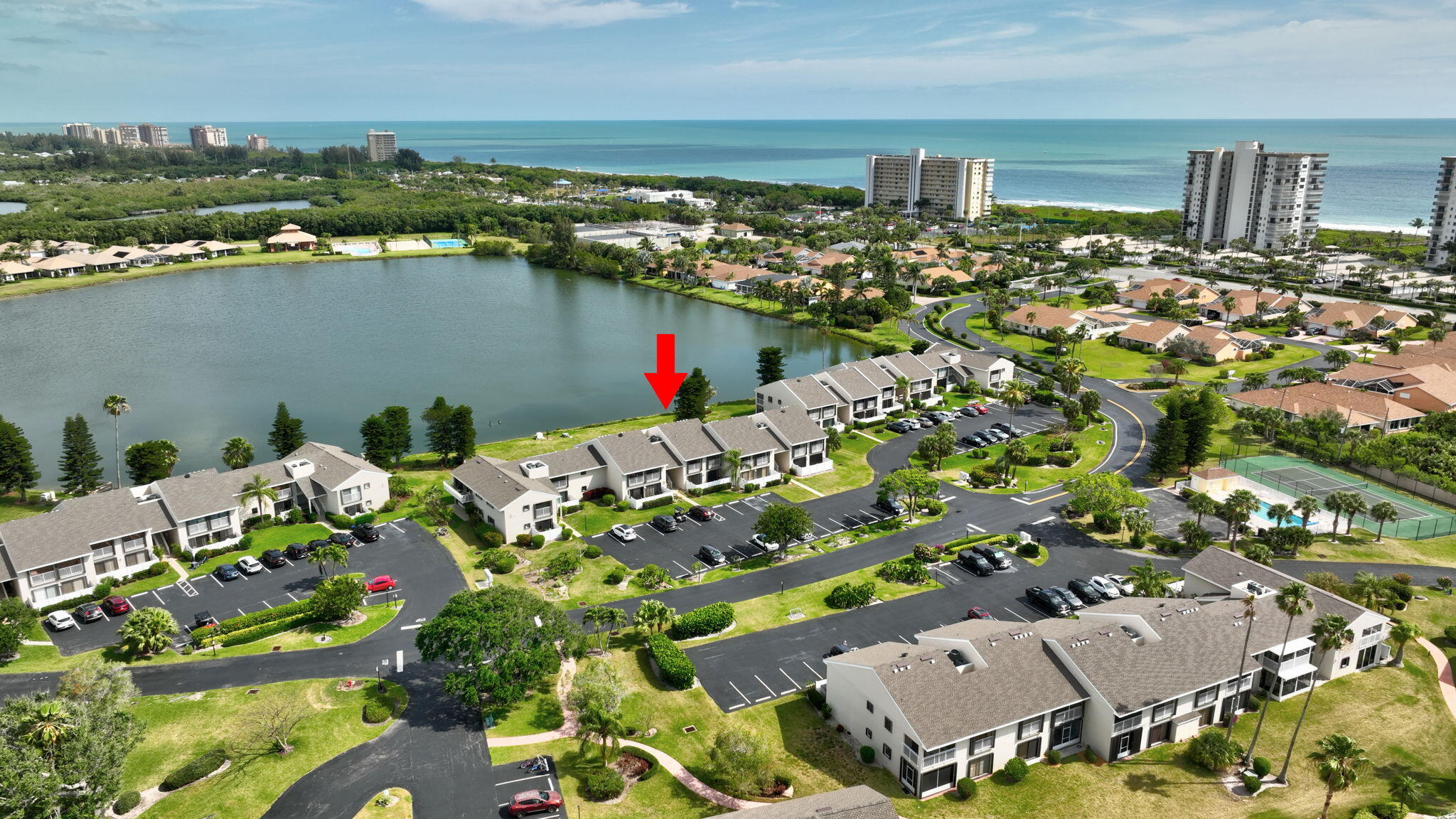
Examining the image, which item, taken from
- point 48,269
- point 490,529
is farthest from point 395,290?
point 490,529

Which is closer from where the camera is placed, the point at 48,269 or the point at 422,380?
the point at 422,380

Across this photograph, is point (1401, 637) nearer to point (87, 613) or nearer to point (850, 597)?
point (850, 597)

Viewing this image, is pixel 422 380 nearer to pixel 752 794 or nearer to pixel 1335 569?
pixel 752 794

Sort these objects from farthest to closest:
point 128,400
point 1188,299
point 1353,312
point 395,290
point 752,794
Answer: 1. point 395,290
2. point 1188,299
3. point 1353,312
4. point 128,400
5. point 752,794

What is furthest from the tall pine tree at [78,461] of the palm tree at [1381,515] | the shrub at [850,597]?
the palm tree at [1381,515]

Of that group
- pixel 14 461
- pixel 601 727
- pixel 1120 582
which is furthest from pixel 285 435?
pixel 1120 582

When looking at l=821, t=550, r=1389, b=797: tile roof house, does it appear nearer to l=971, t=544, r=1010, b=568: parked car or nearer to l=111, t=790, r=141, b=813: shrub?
l=971, t=544, r=1010, b=568: parked car

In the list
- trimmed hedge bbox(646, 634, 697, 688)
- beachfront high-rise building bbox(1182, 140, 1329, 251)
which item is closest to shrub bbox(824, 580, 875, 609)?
trimmed hedge bbox(646, 634, 697, 688)
